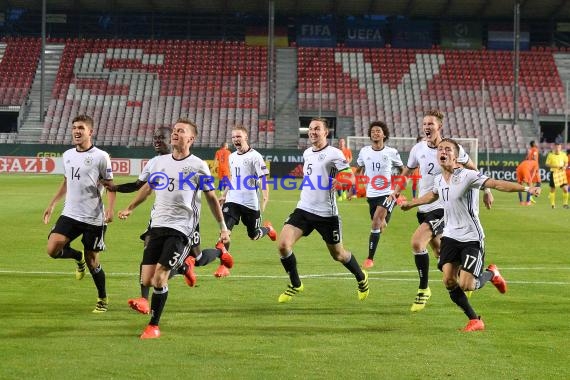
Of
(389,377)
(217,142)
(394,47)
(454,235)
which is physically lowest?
(389,377)

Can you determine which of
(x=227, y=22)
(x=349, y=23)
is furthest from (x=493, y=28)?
(x=227, y=22)

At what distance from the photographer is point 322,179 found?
10.7 m

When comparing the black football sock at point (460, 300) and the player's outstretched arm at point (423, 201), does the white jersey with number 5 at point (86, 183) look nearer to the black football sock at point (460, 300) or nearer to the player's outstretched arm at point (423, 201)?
the player's outstretched arm at point (423, 201)

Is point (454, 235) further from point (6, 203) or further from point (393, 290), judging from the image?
point (6, 203)

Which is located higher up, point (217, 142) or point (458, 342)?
point (217, 142)

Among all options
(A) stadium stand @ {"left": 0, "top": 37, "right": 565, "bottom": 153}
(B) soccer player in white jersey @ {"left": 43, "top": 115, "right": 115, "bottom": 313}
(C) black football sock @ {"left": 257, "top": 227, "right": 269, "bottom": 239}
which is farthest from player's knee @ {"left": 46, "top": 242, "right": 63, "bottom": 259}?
(A) stadium stand @ {"left": 0, "top": 37, "right": 565, "bottom": 153}

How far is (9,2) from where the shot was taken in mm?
58844

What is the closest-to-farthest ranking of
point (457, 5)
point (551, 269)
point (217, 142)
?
point (551, 269) < point (217, 142) < point (457, 5)

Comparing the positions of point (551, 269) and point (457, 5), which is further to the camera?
point (457, 5)

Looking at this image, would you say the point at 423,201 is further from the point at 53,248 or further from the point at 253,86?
the point at 253,86

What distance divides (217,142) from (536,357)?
1764 inches

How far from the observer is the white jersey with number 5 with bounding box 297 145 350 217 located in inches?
422

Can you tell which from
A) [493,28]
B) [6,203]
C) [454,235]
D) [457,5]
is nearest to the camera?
[454,235]

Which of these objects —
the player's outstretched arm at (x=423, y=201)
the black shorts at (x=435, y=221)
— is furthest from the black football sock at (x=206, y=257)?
the black shorts at (x=435, y=221)
